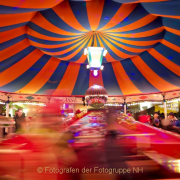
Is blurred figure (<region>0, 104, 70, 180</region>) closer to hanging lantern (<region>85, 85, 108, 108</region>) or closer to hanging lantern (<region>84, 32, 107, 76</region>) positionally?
hanging lantern (<region>84, 32, 107, 76</region>)

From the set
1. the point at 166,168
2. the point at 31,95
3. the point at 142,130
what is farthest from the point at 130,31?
the point at 31,95

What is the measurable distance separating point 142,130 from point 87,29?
287cm

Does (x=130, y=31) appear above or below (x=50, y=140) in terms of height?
above

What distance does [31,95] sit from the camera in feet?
21.4

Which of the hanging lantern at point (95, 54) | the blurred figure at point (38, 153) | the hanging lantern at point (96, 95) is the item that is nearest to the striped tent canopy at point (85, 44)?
the hanging lantern at point (95, 54)

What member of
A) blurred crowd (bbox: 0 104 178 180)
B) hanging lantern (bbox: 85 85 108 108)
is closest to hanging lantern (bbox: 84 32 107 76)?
hanging lantern (bbox: 85 85 108 108)

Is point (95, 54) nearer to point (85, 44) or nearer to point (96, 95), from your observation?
point (85, 44)

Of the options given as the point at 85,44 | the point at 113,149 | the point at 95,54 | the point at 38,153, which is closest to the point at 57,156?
the point at 38,153

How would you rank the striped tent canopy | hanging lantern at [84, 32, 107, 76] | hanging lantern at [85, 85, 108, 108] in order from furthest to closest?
1. hanging lantern at [85, 85, 108, 108]
2. hanging lantern at [84, 32, 107, 76]
3. the striped tent canopy

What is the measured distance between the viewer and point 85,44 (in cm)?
465

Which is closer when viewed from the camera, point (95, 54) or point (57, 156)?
point (57, 156)

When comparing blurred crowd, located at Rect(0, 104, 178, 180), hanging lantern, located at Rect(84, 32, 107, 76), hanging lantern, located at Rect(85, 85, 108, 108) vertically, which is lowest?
blurred crowd, located at Rect(0, 104, 178, 180)

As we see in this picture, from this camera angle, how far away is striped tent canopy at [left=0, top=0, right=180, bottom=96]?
3.13 meters

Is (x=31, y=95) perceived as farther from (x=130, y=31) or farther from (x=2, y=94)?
(x=130, y=31)
